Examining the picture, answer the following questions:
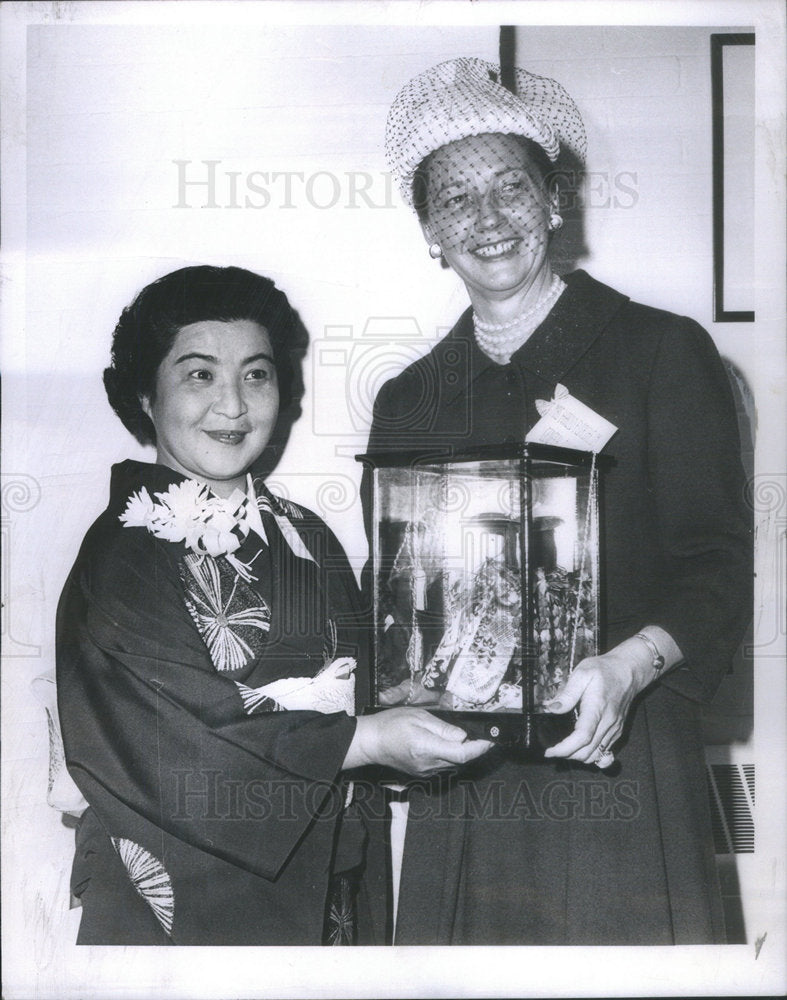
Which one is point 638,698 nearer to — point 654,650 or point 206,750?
point 654,650

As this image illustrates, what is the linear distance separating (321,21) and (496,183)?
1.32 ft

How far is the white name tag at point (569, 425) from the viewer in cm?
147

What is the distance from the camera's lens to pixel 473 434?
4.91 feet

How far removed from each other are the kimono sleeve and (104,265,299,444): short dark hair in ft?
0.73

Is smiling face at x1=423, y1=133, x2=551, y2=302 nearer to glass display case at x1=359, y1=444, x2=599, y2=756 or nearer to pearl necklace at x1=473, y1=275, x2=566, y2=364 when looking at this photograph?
pearl necklace at x1=473, y1=275, x2=566, y2=364

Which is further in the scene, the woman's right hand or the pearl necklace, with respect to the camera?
the pearl necklace

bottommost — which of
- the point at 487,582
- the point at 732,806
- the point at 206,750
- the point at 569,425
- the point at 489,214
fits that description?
the point at 732,806

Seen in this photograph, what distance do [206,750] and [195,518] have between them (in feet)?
1.15

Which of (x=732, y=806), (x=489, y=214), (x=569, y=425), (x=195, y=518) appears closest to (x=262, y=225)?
(x=489, y=214)

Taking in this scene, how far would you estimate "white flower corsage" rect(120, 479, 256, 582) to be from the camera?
1478 mm

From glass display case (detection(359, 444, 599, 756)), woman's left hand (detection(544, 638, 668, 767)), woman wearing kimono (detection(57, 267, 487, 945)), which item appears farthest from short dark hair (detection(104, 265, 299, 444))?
woman's left hand (detection(544, 638, 668, 767))

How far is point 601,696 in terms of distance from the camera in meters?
1.41

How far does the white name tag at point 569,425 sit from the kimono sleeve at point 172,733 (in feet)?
1.71

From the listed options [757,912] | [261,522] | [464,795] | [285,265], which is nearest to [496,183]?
[285,265]
